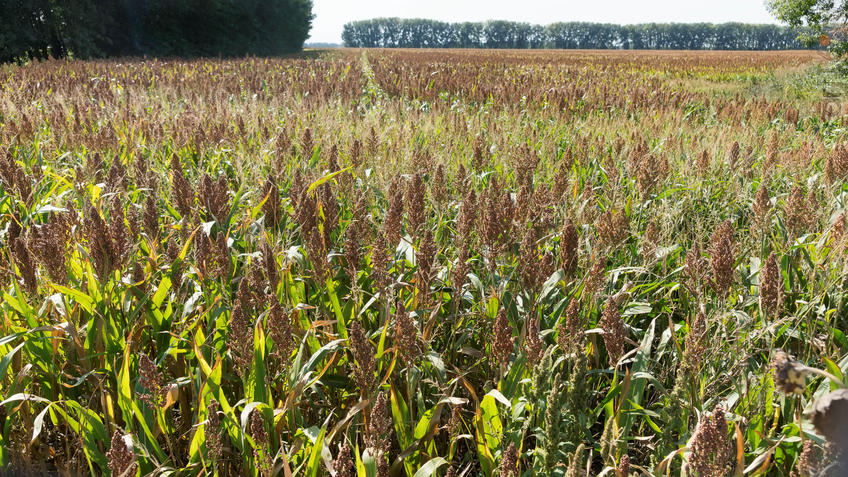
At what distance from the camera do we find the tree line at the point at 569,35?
13000 cm

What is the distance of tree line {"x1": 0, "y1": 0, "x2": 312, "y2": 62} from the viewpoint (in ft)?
81.8

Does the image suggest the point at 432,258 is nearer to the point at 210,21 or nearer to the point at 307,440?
the point at 307,440

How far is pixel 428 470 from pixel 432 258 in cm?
69

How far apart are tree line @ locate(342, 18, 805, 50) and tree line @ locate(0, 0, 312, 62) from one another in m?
91.6

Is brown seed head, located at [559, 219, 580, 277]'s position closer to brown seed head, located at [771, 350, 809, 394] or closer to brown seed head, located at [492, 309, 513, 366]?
brown seed head, located at [492, 309, 513, 366]

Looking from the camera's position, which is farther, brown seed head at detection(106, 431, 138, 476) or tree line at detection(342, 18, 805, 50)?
tree line at detection(342, 18, 805, 50)

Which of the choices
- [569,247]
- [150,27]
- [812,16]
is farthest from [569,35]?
[569,247]

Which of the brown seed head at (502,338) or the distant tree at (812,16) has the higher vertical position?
the distant tree at (812,16)

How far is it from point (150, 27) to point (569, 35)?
125 metres

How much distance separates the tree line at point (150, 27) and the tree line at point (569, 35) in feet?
300

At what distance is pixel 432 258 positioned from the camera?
1.77 metres

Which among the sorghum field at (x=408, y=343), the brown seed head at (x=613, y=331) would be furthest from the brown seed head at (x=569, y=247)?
the brown seed head at (x=613, y=331)

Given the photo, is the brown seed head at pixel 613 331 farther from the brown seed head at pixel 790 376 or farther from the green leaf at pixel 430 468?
the brown seed head at pixel 790 376

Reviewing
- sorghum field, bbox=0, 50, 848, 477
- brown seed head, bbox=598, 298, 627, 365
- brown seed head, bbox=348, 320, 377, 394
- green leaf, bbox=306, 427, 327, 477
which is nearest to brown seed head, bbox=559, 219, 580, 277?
sorghum field, bbox=0, 50, 848, 477
